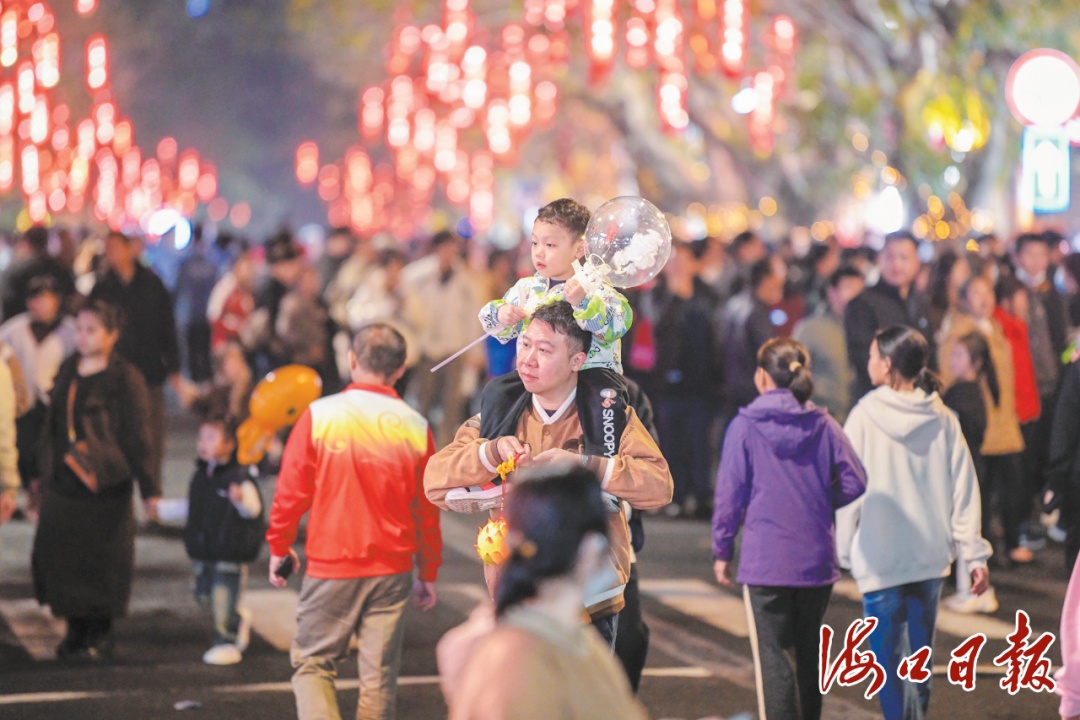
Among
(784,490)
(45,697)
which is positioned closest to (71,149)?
(45,697)

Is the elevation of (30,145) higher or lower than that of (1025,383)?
higher

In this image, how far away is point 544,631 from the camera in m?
3.55

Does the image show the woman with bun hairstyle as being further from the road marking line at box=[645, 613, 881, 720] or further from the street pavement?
the road marking line at box=[645, 613, 881, 720]

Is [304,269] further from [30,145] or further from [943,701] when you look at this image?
[30,145]

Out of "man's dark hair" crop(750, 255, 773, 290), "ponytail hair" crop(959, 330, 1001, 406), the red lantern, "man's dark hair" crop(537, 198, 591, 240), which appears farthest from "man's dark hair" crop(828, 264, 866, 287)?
the red lantern

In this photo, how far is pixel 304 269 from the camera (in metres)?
13.8

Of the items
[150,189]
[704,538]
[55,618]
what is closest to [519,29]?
[704,538]

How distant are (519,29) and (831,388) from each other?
2485 cm

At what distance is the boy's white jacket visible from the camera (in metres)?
7.20

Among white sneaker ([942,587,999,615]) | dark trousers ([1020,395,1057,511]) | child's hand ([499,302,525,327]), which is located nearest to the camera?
child's hand ([499,302,525,327])

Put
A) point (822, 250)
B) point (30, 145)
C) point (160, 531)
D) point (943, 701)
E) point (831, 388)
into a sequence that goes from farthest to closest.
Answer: point (30, 145) → point (822, 250) → point (160, 531) → point (831, 388) → point (943, 701)

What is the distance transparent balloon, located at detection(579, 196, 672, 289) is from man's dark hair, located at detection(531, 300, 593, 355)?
1.09 ft

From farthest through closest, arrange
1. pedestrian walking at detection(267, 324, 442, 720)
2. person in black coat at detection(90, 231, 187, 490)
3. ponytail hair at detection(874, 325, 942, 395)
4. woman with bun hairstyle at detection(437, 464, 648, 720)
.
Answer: person in black coat at detection(90, 231, 187, 490) < ponytail hair at detection(874, 325, 942, 395) < pedestrian walking at detection(267, 324, 442, 720) < woman with bun hairstyle at detection(437, 464, 648, 720)

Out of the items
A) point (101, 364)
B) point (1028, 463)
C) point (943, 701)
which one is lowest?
point (943, 701)
